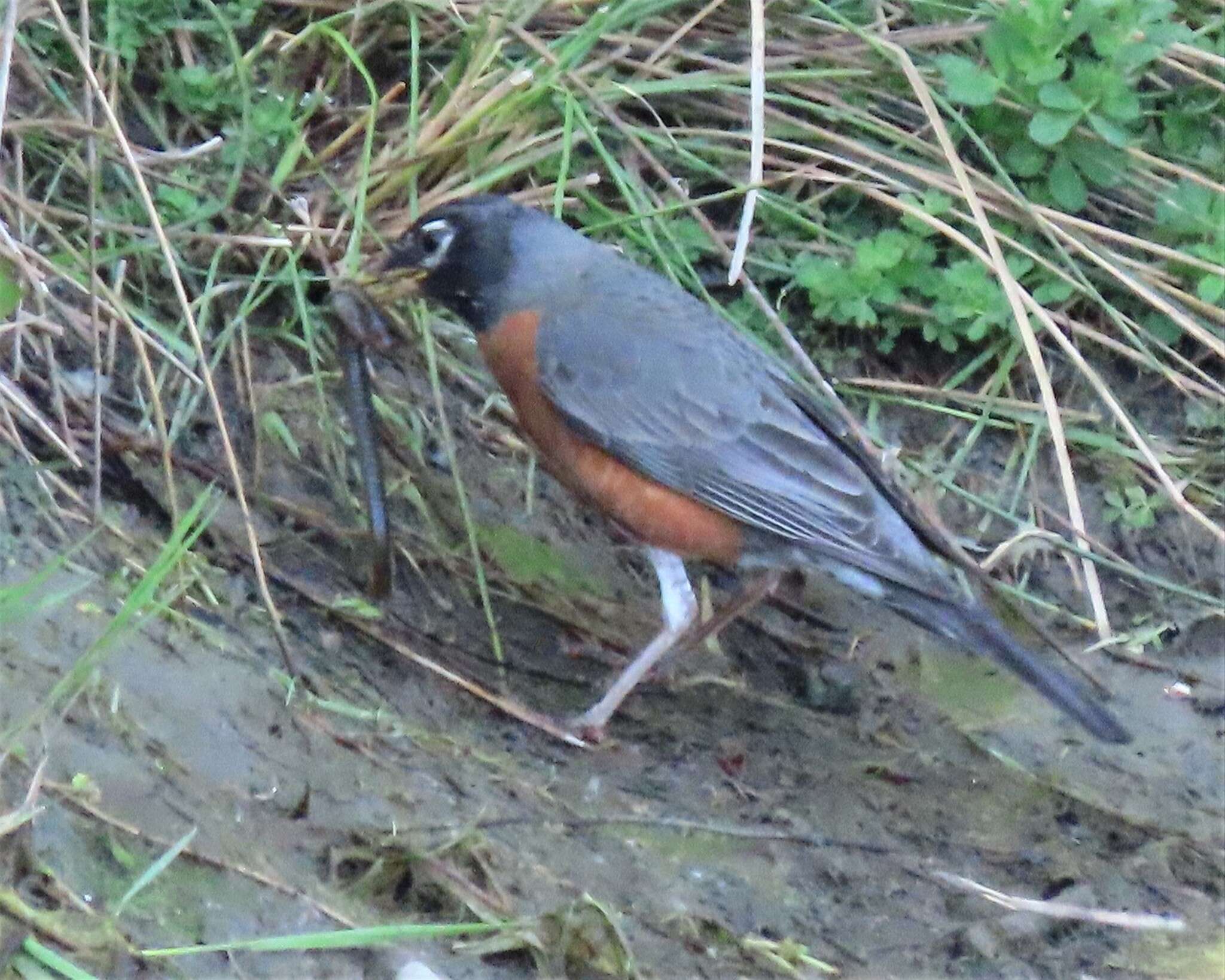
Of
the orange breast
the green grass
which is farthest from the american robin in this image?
the green grass

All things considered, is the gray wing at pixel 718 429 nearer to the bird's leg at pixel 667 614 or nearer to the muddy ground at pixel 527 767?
the bird's leg at pixel 667 614

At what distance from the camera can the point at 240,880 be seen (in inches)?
83.8

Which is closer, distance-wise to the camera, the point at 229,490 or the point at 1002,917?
Answer: the point at 1002,917

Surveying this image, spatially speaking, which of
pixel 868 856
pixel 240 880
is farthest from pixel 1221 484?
pixel 240 880

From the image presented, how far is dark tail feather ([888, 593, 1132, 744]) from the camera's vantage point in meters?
3.25

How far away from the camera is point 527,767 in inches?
118

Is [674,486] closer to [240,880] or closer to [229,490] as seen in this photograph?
[229,490]

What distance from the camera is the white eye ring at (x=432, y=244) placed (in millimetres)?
3746

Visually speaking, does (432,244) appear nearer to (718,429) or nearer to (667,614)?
(718,429)

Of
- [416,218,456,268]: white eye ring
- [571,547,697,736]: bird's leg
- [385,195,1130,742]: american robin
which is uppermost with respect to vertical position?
[416,218,456,268]: white eye ring

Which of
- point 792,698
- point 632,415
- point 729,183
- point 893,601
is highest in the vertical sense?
point 729,183

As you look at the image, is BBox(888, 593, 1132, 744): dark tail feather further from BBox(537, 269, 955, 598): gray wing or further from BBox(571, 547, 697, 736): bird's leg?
BBox(571, 547, 697, 736): bird's leg

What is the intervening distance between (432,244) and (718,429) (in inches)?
30.8

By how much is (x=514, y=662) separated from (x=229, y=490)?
687 mm
